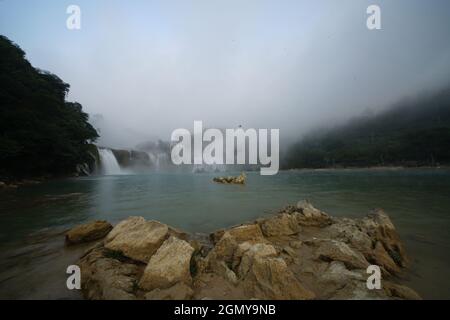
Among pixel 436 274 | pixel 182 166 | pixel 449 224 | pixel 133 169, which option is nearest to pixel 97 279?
pixel 436 274

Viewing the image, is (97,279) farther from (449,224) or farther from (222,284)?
(449,224)

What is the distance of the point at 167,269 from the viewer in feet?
12.1

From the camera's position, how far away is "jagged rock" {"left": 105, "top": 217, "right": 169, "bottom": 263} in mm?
4723

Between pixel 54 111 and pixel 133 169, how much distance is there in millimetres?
65860

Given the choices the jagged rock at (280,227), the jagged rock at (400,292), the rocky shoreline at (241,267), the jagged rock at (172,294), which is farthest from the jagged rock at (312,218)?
the jagged rock at (172,294)

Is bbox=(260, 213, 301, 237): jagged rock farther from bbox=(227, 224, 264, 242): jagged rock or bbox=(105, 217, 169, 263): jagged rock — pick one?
bbox=(105, 217, 169, 263): jagged rock

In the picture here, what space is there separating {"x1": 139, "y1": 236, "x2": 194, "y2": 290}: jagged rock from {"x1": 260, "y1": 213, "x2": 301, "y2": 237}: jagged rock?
3510mm

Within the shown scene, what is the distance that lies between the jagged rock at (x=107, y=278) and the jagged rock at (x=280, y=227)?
434cm

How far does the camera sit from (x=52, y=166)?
4022cm

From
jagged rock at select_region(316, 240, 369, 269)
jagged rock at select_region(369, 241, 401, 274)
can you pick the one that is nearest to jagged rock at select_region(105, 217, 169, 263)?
jagged rock at select_region(316, 240, 369, 269)

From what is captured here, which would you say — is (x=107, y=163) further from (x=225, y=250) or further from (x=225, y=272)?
(x=225, y=272)

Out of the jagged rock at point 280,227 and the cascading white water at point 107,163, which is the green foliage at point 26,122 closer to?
the cascading white water at point 107,163

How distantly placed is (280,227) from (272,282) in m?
3.48
